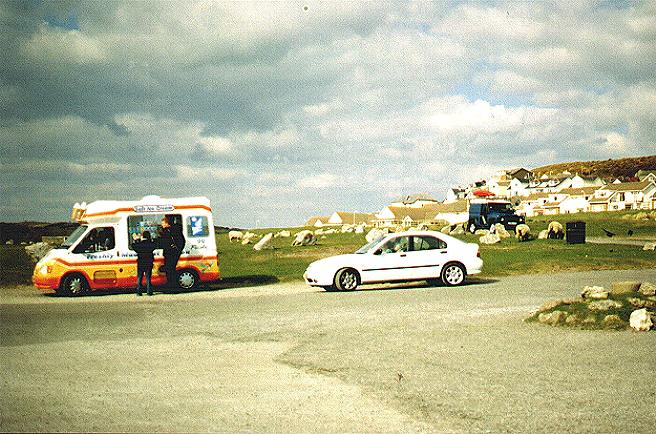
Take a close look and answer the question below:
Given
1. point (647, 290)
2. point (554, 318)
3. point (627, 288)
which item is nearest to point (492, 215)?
point (627, 288)

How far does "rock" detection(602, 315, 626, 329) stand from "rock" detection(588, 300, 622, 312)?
440 millimetres

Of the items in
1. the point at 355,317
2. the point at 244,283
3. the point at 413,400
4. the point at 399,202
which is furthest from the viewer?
the point at 399,202

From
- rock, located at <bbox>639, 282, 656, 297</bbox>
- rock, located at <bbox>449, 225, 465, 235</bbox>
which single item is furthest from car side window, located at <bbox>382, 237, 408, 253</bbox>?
rock, located at <bbox>449, 225, 465, 235</bbox>

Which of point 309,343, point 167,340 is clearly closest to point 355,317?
point 309,343

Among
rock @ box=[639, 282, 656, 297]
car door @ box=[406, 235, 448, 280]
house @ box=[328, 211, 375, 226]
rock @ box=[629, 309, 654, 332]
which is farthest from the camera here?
house @ box=[328, 211, 375, 226]

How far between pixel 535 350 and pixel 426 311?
14.4 ft

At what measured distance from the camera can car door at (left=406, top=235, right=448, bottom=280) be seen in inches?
749

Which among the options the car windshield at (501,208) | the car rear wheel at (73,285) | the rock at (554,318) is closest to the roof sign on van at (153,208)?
the car rear wheel at (73,285)

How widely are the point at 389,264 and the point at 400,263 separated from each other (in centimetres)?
36

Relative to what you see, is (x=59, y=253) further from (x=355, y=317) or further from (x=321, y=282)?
(x=355, y=317)

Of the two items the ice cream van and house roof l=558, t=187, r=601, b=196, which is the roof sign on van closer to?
the ice cream van

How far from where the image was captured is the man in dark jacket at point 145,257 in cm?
1836

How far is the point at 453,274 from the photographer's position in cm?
1939

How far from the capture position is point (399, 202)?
614ft
